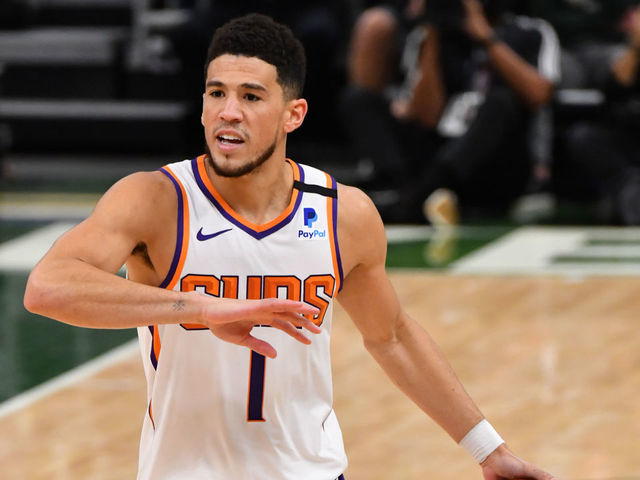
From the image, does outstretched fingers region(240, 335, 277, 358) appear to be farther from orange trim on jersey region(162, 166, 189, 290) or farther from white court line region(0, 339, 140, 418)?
white court line region(0, 339, 140, 418)

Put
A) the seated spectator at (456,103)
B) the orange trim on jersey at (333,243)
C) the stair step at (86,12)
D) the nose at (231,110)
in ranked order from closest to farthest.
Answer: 1. the nose at (231,110)
2. the orange trim on jersey at (333,243)
3. the seated spectator at (456,103)
4. the stair step at (86,12)

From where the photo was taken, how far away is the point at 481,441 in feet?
9.54

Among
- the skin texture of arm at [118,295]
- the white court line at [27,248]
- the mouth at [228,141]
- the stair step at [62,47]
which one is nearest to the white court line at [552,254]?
the white court line at [27,248]

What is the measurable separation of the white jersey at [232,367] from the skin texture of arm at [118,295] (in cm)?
15

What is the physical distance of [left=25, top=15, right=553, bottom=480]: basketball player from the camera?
106 inches

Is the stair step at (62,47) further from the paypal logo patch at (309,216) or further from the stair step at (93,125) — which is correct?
the paypal logo patch at (309,216)

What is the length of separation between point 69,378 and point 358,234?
3.11 meters

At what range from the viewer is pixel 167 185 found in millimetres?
2768

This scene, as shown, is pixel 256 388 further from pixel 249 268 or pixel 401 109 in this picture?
pixel 401 109

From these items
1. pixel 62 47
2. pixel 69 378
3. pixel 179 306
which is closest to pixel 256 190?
pixel 179 306

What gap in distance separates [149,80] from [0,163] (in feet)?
4.61

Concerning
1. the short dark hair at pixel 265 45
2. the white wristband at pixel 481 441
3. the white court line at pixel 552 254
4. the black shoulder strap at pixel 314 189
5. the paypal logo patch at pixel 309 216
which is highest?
the short dark hair at pixel 265 45

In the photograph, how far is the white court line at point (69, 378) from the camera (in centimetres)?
534

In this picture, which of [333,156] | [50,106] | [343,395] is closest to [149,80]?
[50,106]
